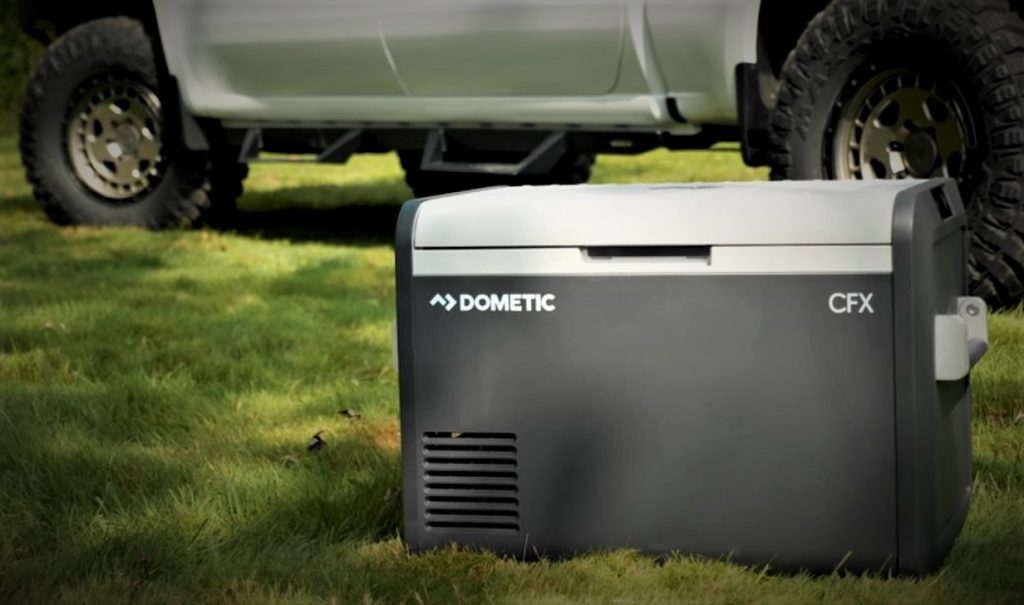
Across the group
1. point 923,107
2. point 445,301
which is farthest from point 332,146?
point 445,301

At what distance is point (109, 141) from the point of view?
28.5ft

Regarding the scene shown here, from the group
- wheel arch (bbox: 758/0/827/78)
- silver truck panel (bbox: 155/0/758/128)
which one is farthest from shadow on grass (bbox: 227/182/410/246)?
wheel arch (bbox: 758/0/827/78)

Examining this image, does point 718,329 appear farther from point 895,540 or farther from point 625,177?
point 625,177

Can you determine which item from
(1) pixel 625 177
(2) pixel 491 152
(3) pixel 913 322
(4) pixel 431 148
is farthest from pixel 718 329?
(1) pixel 625 177

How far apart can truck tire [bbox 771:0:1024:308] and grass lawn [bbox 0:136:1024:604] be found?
15.6 inches

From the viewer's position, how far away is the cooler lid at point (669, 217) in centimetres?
300

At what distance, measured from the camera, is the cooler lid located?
9.84 feet

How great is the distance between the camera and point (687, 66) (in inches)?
262

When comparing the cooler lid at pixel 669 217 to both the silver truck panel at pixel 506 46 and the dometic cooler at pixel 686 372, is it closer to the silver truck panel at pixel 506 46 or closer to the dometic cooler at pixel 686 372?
the dometic cooler at pixel 686 372

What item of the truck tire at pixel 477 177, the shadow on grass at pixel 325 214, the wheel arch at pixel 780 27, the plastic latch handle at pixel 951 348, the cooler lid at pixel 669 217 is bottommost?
the shadow on grass at pixel 325 214

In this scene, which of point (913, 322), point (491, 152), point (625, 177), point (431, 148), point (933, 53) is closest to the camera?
point (913, 322)

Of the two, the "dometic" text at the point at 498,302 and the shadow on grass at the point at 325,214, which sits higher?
the "dometic" text at the point at 498,302

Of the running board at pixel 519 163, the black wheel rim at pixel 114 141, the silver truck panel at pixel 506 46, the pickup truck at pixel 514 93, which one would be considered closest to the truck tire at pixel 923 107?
the pickup truck at pixel 514 93

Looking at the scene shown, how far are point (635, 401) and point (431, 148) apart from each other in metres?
4.67
